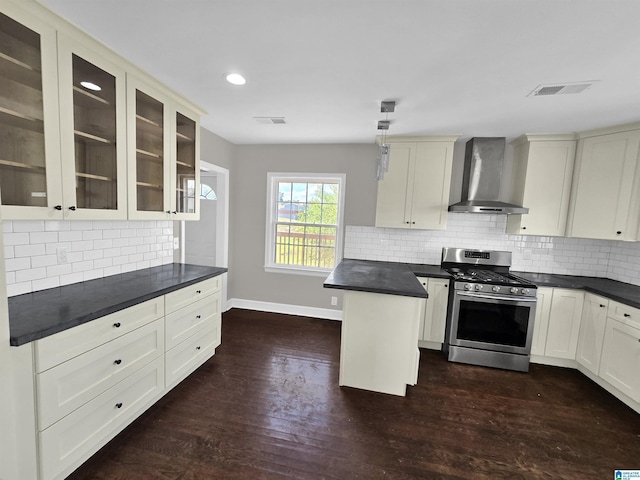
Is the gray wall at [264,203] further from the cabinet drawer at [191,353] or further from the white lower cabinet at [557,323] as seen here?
the white lower cabinet at [557,323]

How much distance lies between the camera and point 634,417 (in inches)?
87.5

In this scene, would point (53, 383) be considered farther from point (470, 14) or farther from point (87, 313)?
point (470, 14)

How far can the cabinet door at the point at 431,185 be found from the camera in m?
3.25

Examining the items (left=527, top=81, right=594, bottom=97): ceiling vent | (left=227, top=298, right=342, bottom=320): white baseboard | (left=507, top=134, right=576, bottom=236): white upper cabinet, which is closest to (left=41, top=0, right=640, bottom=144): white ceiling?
(left=527, top=81, right=594, bottom=97): ceiling vent

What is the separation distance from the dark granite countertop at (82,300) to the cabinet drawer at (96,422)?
0.51 meters

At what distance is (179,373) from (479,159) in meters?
3.87

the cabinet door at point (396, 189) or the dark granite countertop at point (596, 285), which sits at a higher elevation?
the cabinet door at point (396, 189)

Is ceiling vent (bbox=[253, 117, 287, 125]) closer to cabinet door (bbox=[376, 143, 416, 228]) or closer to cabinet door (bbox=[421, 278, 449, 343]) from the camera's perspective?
cabinet door (bbox=[376, 143, 416, 228])

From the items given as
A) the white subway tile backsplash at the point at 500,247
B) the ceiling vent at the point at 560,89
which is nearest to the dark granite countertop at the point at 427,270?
the white subway tile backsplash at the point at 500,247

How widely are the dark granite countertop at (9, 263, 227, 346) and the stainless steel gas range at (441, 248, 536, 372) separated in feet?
8.64

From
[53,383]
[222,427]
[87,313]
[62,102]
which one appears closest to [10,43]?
[62,102]

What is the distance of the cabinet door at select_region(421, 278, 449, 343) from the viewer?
121 inches

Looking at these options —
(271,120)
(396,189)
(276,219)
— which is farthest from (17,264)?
(396,189)

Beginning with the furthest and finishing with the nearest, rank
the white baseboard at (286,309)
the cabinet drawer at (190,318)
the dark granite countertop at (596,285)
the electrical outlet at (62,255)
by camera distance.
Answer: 1. the white baseboard at (286,309)
2. the dark granite countertop at (596,285)
3. the cabinet drawer at (190,318)
4. the electrical outlet at (62,255)
